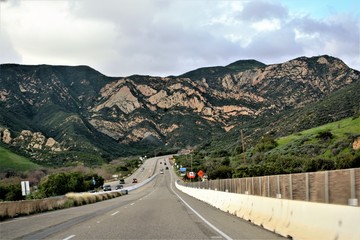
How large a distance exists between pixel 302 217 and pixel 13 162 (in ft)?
458

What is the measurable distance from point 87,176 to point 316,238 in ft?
414

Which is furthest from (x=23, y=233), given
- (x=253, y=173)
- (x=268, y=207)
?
(x=253, y=173)

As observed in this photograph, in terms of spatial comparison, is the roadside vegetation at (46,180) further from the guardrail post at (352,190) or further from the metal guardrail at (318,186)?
the guardrail post at (352,190)

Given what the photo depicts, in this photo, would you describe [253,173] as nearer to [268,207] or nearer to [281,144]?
[281,144]

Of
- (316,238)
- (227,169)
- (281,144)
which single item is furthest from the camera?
(281,144)

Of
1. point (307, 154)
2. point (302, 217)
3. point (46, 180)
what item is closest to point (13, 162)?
point (46, 180)

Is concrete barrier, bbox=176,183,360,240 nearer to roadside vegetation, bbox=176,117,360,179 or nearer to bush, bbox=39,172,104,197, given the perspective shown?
roadside vegetation, bbox=176,117,360,179

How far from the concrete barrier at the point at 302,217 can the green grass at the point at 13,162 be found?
123 meters

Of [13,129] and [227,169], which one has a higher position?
[13,129]

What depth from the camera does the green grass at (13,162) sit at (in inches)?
5310

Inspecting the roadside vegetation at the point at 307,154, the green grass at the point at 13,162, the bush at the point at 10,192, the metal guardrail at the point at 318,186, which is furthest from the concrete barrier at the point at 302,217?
the green grass at the point at 13,162

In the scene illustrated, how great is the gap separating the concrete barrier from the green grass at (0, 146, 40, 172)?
4829 inches

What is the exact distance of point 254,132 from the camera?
15875 cm

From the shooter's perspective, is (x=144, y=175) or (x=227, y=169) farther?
(x=144, y=175)
